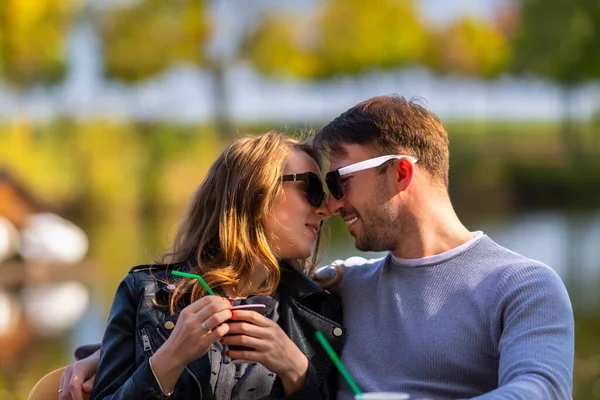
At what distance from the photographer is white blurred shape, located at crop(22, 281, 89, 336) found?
9914 mm

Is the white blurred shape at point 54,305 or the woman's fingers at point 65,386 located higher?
the woman's fingers at point 65,386

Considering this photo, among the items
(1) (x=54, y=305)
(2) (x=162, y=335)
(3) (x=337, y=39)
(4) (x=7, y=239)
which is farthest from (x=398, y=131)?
(3) (x=337, y=39)

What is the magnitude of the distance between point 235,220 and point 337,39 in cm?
2567

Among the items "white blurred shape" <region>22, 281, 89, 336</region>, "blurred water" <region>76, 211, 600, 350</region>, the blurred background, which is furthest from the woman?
the blurred background

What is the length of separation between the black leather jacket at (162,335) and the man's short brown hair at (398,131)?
46 cm

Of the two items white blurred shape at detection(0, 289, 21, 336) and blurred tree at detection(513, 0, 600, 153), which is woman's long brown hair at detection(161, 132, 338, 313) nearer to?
white blurred shape at detection(0, 289, 21, 336)

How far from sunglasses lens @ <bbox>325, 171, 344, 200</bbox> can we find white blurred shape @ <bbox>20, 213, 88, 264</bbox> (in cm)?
1074

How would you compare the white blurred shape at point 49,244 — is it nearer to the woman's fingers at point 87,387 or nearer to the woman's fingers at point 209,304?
the woman's fingers at point 87,387

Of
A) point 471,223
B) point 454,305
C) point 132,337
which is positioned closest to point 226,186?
point 132,337

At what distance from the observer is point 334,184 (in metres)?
2.79

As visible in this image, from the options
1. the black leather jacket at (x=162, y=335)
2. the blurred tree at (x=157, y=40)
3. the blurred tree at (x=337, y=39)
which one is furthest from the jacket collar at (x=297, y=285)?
the blurred tree at (x=337, y=39)

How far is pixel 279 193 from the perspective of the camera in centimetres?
283

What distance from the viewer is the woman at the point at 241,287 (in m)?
2.45

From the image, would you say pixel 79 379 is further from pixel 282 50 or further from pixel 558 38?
pixel 282 50
